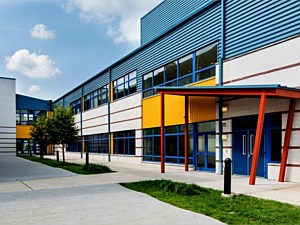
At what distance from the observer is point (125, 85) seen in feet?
83.7

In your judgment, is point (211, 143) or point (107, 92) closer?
point (211, 143)

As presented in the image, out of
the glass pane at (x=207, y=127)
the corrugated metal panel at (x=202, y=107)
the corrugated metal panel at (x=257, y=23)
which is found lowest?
the glass pane at (x=207, y=127)

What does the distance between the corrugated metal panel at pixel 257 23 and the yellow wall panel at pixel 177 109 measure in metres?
2.22

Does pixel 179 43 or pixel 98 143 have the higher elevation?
pixel 179 43

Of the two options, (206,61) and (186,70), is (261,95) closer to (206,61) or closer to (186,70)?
(206,61)

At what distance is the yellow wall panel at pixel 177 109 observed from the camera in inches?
628

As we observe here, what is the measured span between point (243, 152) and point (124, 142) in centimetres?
1299

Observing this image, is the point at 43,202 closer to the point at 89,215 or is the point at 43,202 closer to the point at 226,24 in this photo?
the point at 89,215

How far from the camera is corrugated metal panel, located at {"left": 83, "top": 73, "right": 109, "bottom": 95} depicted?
2931cm

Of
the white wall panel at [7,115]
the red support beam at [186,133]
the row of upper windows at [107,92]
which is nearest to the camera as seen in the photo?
the red support beam at [186,133]

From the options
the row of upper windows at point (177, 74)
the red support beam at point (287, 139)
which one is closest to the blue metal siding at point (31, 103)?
the row of upper windows at point (177, 74)

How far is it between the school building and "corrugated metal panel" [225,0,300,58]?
4 cm

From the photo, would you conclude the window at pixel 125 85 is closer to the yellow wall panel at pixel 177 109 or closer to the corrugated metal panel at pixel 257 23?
the yellow wall panel at pixel 177 109

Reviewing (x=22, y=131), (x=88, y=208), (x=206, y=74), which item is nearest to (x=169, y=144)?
(x=206, y=74)
